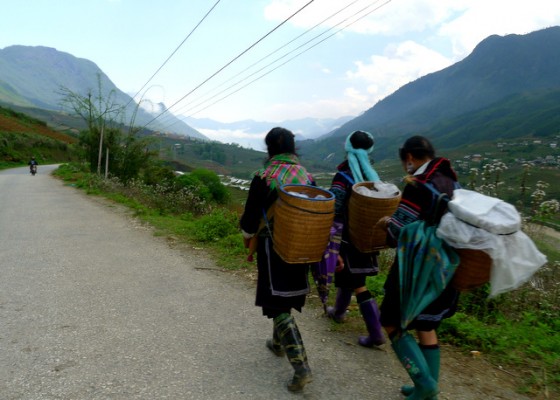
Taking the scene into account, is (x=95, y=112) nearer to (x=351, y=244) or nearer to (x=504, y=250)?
(x=351, y=244)

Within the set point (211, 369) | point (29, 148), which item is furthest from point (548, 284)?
A: point (29, 148)

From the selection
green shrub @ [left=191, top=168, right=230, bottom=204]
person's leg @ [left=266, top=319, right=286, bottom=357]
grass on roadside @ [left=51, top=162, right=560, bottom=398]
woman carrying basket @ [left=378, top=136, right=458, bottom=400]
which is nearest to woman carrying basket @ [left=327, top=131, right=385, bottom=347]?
grass on roadside @ [left=51, top=162, right=560, bottom=398]

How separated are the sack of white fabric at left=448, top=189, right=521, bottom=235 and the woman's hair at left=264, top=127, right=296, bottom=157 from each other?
1.17 meters

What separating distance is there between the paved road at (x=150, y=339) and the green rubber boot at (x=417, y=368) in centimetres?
36

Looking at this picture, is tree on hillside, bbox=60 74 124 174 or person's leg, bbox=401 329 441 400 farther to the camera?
tree on hillside, bbox=60 74 124 174

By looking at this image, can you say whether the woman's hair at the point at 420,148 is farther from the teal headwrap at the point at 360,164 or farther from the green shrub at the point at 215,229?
the green shrub at the point at 215,229

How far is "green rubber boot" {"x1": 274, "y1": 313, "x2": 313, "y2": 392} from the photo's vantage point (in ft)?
7.92

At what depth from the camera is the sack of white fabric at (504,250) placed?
5.91 ft

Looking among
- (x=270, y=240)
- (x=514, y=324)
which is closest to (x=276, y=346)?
(x=270, y=240)

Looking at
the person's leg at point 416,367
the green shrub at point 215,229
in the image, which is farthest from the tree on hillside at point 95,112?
the person's leg at point 416,367

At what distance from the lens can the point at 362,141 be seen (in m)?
2.89

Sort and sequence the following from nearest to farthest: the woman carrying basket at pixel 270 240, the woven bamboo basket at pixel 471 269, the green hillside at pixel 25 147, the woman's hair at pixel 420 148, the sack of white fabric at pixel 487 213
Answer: the sack of white fabric at pixel 487 213, the woven bamboo basket at pixel 471 269, the woman's hair at pixel 420 148, the woman carrying basket at pixel 270 240, the green hillside at pixel 25 147

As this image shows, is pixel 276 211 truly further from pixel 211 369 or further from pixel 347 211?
pixel 211 369

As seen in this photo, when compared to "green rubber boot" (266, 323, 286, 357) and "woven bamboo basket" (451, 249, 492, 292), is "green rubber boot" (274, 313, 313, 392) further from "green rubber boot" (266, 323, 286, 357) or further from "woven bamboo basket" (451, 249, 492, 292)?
"woven bamboo basket" (451, 249, 492, 292)
